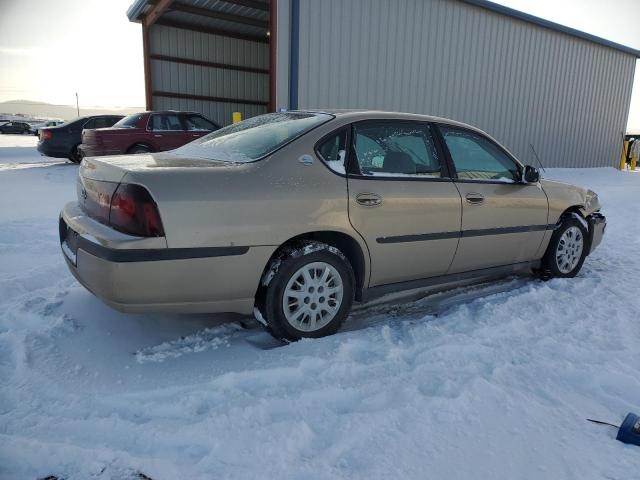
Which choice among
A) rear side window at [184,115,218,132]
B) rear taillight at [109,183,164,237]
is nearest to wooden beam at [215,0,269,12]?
rear side window at [184,115,218,132]

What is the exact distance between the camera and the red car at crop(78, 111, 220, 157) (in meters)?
9.88

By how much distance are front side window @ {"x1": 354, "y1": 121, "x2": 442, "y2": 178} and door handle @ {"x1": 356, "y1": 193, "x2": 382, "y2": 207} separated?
15 centimetres

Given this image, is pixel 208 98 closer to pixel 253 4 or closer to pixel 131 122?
pixel 253 4

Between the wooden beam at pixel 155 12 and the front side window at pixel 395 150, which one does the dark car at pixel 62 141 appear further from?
the front side window at pixel 395 150

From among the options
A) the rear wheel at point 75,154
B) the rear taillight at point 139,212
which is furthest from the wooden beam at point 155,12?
the rear taillight at point 139,212

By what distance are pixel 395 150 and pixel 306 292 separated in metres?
1.17

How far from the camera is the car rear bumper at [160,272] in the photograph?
2432 mm

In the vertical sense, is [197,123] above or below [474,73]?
below

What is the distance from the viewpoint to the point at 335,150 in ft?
10.0

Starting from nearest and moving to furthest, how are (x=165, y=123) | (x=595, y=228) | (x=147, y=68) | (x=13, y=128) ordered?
(x=595, y=228), (x=165, y=123), (x=147, y=68), (x=13, y=128)

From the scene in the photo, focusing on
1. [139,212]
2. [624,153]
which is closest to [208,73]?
[139,212]

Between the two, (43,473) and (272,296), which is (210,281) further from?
(43,473)

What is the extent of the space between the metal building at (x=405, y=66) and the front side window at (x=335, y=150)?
6.77 m

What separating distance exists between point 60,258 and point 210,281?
7.63ft
